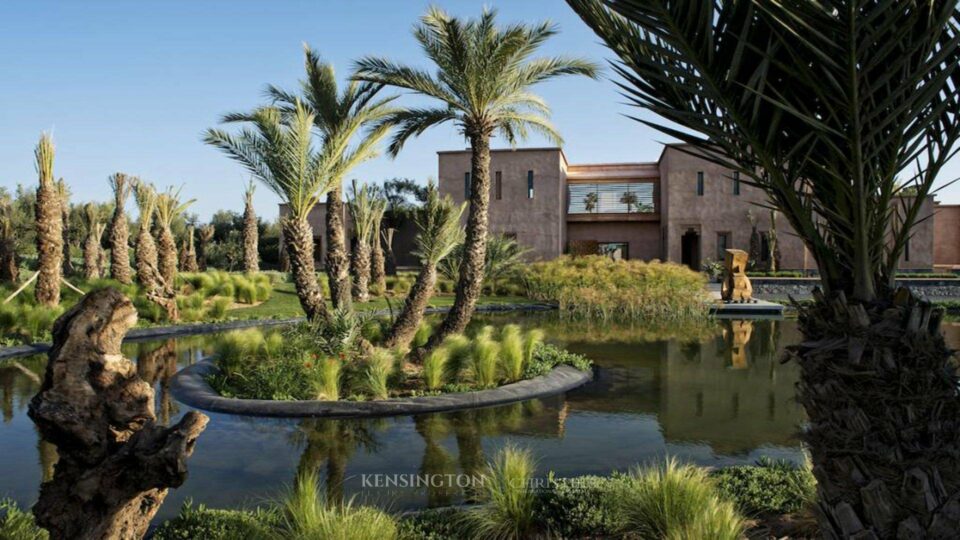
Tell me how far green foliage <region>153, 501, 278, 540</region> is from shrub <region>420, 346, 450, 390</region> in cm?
463

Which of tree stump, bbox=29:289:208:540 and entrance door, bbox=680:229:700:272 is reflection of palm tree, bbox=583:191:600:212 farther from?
tree stump, bbox=29:289:208:540

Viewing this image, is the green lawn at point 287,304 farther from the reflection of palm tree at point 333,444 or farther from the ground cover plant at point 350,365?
the reflection of palm tree at point 333,444

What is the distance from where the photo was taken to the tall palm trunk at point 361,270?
23438mm

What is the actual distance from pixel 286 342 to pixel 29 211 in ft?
125

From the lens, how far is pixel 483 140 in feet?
38.0

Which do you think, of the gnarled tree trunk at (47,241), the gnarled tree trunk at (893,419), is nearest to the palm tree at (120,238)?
the gnarled tree trunk at (47,241)

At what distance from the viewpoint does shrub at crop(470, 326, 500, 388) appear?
9195 mm

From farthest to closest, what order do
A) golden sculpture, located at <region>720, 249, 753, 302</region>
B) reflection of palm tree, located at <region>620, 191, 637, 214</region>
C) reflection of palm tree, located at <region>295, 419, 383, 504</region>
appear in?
1. reflection of palm tree, located at <region>620, 191, 637, 214</region>
2. golden sculpture, located at <region>720, 249, 753, 302</region>
3. reflection of palm tree, located at <region>295, 419, 383, 504</region>

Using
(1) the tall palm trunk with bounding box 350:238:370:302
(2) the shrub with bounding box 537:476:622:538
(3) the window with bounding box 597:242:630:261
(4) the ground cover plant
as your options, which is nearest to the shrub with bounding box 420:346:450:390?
(4) the ground cover plant

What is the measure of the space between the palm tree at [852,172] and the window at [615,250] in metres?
32.0

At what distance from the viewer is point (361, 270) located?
23.9 meters

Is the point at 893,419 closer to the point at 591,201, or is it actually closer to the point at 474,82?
the point at 474,82

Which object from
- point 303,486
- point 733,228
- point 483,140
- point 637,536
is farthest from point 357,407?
point 733,228

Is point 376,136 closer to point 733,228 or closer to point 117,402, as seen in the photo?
point 117,402
